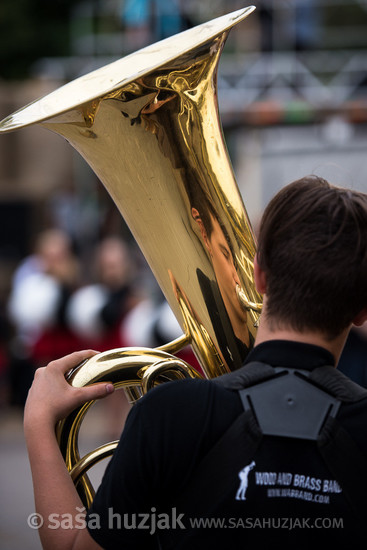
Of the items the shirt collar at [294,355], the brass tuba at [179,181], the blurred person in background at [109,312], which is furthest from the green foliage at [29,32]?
the shirt collar at [294,355]

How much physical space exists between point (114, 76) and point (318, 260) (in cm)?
51

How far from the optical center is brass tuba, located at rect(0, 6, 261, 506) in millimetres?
1503

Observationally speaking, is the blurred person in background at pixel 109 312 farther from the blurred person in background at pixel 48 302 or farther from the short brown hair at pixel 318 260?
the short brown hair at pixel 318 260

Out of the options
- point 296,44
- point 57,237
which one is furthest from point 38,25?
point 57,237

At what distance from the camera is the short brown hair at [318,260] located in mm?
1220

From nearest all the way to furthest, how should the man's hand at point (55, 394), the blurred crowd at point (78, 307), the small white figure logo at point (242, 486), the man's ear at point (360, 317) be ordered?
the small white figure logo at point (242, 486)
the man's ear at point (360, 317)
the man's hand at point (55, 394)
the blurred crowd at point (78, 307)

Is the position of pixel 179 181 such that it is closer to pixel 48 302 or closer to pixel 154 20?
pixel 48 302

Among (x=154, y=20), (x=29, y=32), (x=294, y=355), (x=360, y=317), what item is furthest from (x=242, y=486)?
(x=29, y=32)

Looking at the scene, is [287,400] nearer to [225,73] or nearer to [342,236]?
[342,236]

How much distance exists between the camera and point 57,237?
21.8ft

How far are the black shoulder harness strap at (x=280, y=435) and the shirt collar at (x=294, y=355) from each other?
0.04 meters

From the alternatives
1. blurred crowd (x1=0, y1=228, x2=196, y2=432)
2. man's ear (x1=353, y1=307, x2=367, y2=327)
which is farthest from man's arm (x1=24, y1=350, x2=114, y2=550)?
blurred crowd (x1=0, y1=228, x2=196, y2=432)

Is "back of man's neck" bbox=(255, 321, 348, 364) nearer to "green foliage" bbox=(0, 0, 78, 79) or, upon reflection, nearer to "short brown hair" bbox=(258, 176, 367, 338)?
"short brown hair" bbox=(258, 176, 367, 338)

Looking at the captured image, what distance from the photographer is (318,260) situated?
1220 mm
